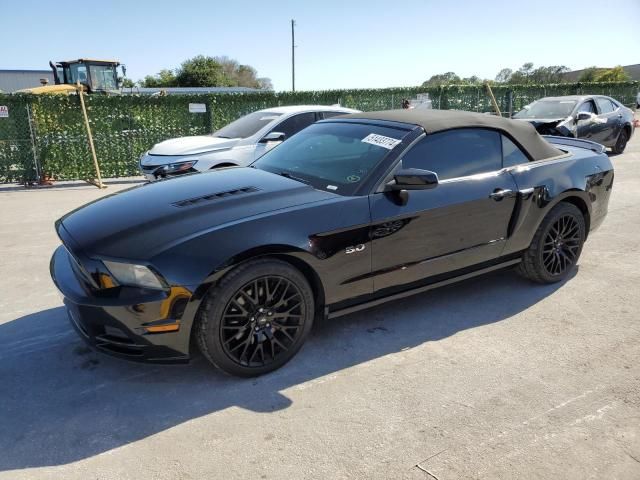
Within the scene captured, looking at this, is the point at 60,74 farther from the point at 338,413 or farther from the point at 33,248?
the point at 338,413

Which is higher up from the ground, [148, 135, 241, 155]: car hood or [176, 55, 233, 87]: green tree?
[176, 55, 233, 87]: green tree

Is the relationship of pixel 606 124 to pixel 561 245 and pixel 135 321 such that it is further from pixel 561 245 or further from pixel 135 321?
pixel 135 321

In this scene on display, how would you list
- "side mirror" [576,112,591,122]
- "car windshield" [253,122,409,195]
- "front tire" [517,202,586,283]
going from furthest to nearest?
"side mirror" [576,112,591,122] → "front tire" [517,202,586,283] → "car windshield" [253,122,409,195]

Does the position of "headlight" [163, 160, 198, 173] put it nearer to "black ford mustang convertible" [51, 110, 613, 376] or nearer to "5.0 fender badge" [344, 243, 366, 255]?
"black ford mustang convertible" [51, 110, 613, 376]

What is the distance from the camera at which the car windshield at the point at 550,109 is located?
11.8 meters

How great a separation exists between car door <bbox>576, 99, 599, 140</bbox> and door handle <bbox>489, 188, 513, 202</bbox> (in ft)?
29.3

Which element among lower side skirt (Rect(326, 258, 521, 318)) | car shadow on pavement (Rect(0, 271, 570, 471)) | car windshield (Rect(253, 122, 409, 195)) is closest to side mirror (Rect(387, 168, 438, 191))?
car windshield (Rect(253, 122, 409, 195))

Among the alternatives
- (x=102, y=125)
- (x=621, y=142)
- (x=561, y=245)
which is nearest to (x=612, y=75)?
(x=621, y=142)

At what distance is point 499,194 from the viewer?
392cm

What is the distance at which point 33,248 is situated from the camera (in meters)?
5.89

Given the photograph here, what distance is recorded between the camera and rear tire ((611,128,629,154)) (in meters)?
13.3

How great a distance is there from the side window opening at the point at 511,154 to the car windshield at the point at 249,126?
4.91 m

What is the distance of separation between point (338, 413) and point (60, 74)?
2787 cm

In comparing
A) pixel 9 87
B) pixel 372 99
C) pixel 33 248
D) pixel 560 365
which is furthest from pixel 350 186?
pixel 9 87
